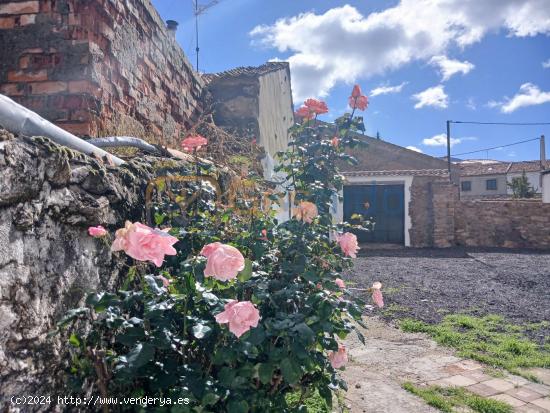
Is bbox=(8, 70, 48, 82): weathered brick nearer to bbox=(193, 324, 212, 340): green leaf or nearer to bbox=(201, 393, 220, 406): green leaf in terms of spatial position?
bbox=(193, 324, 212, 340): green leaf

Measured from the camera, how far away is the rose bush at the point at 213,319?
1321 mm

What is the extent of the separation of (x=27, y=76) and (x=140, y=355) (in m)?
2.35

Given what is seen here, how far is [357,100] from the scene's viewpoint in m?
2.48

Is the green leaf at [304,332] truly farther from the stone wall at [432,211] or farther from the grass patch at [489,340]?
the stone wall at [432,211]

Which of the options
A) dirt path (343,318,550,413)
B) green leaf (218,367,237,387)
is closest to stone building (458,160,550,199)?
dirt path (343,318,550,413)

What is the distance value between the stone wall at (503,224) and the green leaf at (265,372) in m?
14.0

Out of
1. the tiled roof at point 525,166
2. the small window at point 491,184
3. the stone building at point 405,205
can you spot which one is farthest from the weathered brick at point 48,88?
the tiled roof at point 525,166

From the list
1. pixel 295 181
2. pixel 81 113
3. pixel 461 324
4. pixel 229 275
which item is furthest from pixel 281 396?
pixel 461 324

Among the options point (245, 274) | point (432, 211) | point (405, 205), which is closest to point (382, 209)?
point (405, 205)

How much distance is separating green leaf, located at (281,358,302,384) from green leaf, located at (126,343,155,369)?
45 cm

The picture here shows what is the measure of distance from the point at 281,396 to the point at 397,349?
2345 millimetres

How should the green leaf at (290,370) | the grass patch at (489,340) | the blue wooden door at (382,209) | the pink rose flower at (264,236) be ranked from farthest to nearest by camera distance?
the blue wooden door at (382,209)
the grass patch at (489,340)
the pink rose flower at (264,236)
the green leaf at (290,370)

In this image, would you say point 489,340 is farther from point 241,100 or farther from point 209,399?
point 241,100

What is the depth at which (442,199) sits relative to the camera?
539 inches
